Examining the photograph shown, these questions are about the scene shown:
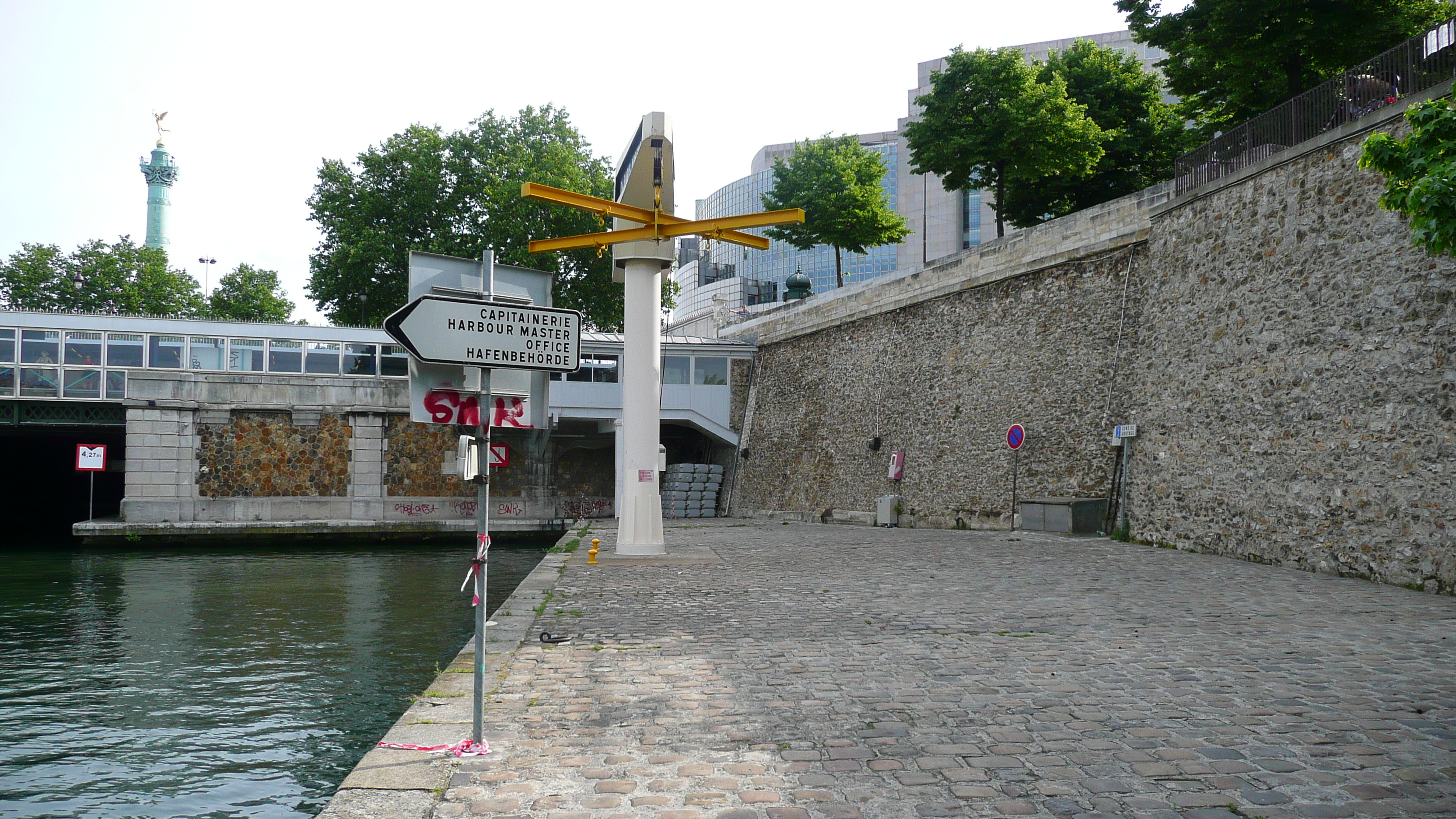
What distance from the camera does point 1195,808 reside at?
148 inches

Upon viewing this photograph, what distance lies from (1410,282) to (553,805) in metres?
12.9

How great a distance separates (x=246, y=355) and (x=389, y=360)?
181 inches

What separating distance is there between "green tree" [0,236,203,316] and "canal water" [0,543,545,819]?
42671 mm

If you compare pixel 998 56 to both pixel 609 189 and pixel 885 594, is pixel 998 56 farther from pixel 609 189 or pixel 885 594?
pixel 885 594

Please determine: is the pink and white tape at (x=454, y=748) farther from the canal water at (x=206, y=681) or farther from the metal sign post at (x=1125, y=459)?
the metal sign post at (x=1125, y=459)

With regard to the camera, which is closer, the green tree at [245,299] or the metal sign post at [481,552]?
the metal sign post at [481,552]

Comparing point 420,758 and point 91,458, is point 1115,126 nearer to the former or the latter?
point 420,758

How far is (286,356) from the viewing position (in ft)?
102

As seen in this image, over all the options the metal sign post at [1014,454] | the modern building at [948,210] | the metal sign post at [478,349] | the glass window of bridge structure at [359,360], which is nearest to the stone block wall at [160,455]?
the glass window of bridge structure at [359,360]

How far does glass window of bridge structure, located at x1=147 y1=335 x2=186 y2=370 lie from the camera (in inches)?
1177

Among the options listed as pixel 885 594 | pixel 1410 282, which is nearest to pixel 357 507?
pixel 885 594

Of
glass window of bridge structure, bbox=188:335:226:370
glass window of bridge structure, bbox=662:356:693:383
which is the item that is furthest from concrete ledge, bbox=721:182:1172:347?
glass window of bridge structure, bbox=188:335:226:370

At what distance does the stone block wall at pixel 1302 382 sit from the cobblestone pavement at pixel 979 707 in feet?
6.77

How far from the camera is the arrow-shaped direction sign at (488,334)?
4516 millimetres
